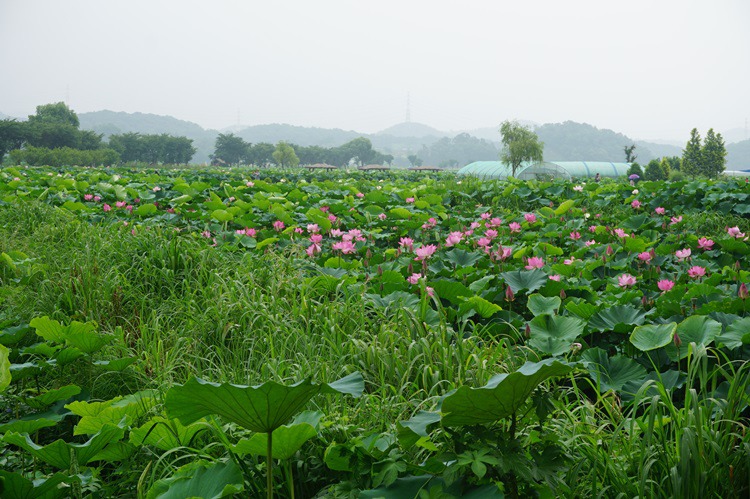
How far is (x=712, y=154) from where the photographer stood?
139 feet

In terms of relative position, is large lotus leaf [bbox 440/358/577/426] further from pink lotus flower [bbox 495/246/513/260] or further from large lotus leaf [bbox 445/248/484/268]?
large lotus leaf [bbox 445/248/484/268]

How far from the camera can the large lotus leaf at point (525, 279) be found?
3.30 meters

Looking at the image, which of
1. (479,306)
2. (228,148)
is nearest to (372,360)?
(479,306)

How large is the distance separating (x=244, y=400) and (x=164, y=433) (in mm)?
850

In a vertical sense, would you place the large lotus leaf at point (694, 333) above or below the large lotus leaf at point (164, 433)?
above

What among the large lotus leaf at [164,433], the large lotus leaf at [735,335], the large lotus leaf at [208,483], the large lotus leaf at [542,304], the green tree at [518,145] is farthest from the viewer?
the green tree at [518,145]

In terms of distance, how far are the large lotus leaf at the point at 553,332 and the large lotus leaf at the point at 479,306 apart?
1.02 ft

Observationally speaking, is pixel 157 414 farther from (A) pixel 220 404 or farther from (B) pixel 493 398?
(B) pixel 493 398

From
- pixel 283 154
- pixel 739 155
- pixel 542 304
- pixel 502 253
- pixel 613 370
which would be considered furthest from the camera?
pixel 739 155

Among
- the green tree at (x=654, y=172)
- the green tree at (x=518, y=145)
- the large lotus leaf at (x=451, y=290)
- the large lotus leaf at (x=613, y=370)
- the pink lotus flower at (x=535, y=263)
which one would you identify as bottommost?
the large lotus leaf at (x=613, y=370)

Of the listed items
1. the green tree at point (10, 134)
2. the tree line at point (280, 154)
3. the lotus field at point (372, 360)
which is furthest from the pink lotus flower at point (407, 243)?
the tree line at point (280, 154)

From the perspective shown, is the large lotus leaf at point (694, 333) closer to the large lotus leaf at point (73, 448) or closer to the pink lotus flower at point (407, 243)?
the pink lotus flower at point (407, 243)

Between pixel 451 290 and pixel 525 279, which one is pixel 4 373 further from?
pixel 525 279

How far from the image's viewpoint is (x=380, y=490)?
1.38 metres
